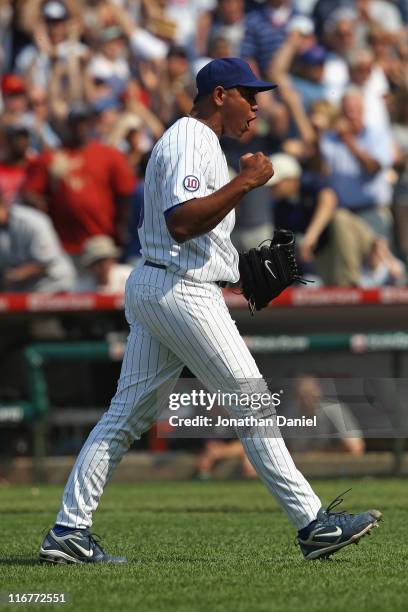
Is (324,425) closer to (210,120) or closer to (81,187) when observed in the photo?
(81,187)

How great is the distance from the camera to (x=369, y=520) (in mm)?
4844

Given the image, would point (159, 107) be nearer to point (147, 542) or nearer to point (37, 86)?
point (37, 86)

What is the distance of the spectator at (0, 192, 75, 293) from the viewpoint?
1137cm

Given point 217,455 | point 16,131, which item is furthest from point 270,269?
point 16,131

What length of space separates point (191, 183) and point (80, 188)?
23.7 feet

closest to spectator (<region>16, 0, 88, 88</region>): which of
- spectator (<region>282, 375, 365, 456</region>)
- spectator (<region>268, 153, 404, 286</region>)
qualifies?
spectator (<region>268, 153, 404, 286</region>)

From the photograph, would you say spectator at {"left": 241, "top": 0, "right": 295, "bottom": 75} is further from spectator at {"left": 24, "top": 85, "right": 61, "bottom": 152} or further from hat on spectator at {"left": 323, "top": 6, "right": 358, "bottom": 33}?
spectator at {"left": 24, "top": 85, "right": 61, "bottom": 152}

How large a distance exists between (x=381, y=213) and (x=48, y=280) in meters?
3.19

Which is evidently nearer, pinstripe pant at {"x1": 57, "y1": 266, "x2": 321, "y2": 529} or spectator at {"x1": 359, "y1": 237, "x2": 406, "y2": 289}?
pinstripe pant at {"x1": 57, "y1": 266, "x2": 321, "y2": 529}

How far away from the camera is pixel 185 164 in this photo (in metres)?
4.75

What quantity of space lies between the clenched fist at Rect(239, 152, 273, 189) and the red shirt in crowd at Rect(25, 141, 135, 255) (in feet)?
23.3

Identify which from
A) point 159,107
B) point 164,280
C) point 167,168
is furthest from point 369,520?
point 159,107

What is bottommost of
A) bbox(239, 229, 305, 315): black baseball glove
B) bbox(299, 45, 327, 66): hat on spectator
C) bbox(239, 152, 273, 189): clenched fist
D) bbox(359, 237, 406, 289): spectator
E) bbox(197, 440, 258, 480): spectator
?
bbox(197, 440, 258, 480): spectator

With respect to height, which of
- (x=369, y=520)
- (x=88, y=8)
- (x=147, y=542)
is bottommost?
(x=147, y=542)
